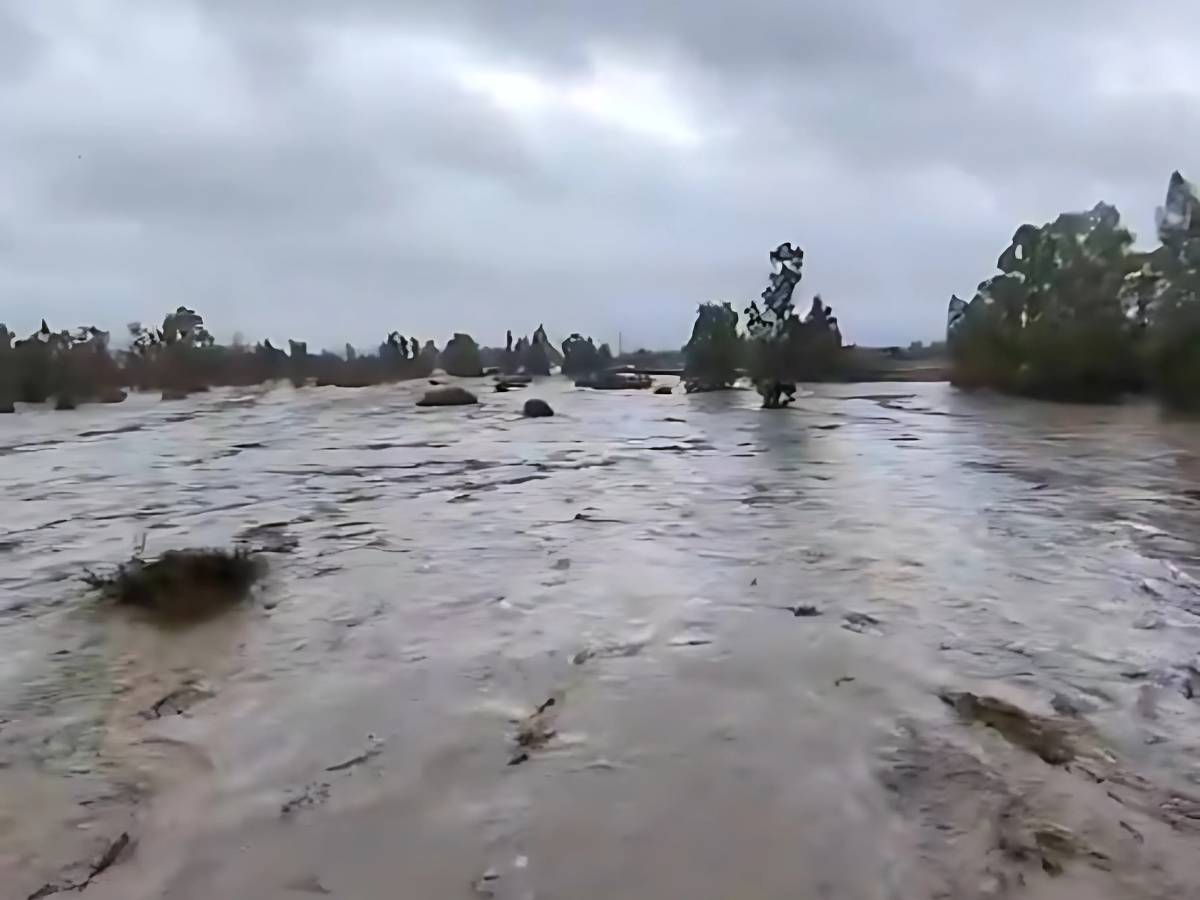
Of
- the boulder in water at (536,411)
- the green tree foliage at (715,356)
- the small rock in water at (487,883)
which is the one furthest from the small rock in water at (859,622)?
the green tree foliage at (715,356)

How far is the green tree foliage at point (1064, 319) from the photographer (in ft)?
154

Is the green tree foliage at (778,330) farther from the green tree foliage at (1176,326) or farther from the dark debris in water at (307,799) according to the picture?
the dark debris in water at (307,799)

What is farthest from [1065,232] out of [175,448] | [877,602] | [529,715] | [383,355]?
[383,355]

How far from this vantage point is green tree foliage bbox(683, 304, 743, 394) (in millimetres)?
68000

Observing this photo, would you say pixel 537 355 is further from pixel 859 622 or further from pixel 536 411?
pixel 859 622

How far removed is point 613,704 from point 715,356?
209 feet

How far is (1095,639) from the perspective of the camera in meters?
6.99

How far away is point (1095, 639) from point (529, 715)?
4.16m

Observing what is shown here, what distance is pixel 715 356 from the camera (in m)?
68.4

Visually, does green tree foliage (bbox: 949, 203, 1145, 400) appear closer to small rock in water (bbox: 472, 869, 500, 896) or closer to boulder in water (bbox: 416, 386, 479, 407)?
boulder in water (bbox: 416, 386, 479, 407)

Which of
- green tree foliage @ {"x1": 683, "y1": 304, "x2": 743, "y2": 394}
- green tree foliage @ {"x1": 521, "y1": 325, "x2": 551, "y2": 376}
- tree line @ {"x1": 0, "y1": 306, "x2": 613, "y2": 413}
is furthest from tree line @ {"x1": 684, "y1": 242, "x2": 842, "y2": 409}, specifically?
green tree foliage @ {"x1": 521, "y1": 325, "x2": 551, "y2": 376}

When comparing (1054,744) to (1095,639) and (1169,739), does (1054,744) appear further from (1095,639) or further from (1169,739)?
(1095,639)

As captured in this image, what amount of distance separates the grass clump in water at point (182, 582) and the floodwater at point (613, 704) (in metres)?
0.28

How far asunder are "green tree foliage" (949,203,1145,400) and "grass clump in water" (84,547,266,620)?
45898mm
